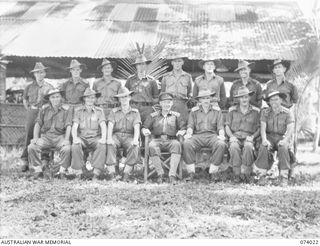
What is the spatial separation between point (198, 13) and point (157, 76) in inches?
173

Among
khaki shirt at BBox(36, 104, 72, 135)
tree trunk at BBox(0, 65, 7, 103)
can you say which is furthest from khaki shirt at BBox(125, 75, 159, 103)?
tree trunk at BBox(0, 65, 7, 103)

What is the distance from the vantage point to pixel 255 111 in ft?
21.3

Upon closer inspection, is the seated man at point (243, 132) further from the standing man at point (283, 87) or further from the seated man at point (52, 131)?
the seated man at point (52, 131)

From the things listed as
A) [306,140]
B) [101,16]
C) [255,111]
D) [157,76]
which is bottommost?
[306,140]

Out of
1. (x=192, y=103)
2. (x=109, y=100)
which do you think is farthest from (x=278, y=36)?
(x=109, y=100)

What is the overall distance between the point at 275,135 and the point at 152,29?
4.90m

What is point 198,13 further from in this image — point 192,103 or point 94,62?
point 192,103

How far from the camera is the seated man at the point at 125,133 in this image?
6.25 meters

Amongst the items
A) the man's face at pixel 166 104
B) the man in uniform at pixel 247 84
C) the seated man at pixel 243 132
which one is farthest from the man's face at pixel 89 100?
the man in uniform at pixel 247 84

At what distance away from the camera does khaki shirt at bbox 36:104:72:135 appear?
673 centimetres

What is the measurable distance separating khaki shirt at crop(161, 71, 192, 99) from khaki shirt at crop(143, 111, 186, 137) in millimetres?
465

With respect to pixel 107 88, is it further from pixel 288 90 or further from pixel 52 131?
pixel 288 90

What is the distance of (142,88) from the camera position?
7.04m

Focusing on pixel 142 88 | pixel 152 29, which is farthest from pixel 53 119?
pixel 152 29
